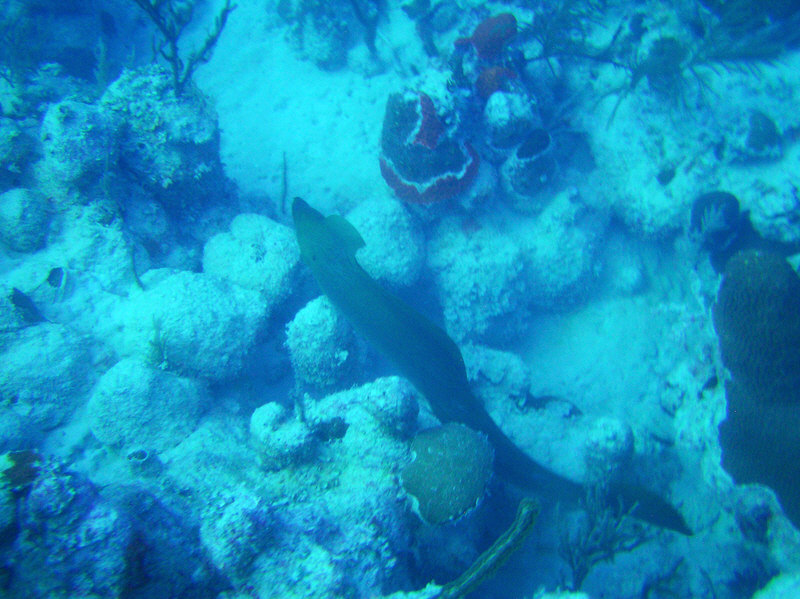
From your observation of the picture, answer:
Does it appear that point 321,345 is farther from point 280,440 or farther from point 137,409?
point 137,409

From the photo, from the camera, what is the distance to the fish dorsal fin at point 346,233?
4398 millimetres

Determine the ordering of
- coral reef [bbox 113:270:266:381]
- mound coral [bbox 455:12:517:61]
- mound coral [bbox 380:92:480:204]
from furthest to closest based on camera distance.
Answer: mound coral [bbox 455:12:517:61]
mound coral [bbox 380:92:480:204]
coral reef [bbox 113:270:266:381]

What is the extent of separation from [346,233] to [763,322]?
4.17 meters

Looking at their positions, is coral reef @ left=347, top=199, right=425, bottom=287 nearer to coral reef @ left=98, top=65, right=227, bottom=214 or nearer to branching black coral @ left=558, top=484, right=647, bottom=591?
coral reef @ left=98, top=65, right=227, bottom=214

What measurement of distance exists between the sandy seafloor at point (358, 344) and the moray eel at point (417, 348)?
190 millimetres

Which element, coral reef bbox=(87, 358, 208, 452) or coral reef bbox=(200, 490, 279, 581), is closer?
coral reef bbox=(200, 490, 279, 581)

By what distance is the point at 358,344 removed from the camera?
14.7 ft

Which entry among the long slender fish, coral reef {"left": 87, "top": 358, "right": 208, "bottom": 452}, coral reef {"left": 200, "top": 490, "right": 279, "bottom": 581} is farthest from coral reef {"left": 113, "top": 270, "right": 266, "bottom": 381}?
coral reef {"left": 200, "top": 490, "right": 279, "bottom": 581}

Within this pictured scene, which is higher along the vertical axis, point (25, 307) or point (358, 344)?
point (25, 307)

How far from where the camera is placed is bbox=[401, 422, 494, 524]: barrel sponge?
2746 mm

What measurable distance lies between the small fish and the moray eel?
265 cm

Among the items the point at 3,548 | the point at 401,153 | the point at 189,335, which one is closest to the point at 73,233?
the point at 189,335

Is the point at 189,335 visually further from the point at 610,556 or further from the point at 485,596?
the point at 610,556

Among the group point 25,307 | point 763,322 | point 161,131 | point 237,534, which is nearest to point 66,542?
point 237,534
